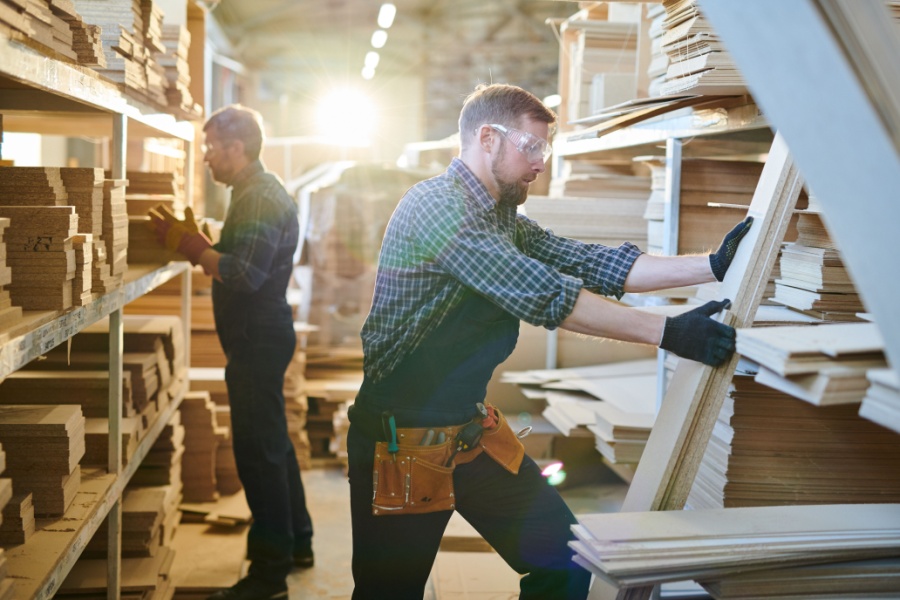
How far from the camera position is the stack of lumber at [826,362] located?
176cm

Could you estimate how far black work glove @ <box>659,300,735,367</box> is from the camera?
93.7 inches

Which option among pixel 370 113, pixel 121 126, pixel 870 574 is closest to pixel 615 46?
pixel 121 126

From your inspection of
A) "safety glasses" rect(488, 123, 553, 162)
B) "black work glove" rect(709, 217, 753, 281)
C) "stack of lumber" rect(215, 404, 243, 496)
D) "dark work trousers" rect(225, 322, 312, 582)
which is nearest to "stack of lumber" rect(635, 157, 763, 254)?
"black work glove" rect(709, 217, 753, 281)

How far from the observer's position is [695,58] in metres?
3.22

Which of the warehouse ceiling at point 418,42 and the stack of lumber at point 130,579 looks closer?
the stack of lumber at point 130,579

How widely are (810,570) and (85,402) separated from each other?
3159 millimetres

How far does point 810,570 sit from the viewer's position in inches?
92.8

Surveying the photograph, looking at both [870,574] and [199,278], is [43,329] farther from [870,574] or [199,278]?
[199,278]

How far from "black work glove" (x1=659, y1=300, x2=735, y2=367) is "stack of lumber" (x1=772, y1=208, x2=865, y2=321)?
0.85m

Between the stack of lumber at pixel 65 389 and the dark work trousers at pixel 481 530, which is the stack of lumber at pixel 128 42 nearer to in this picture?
the stack of lumber at pixel 65 389

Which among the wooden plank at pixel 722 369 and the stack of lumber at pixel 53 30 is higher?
the stack of lumber at pixel 53 30

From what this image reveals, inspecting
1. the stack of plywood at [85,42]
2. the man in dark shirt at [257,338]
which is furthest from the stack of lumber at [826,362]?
the man in dark shirt at [257,338]

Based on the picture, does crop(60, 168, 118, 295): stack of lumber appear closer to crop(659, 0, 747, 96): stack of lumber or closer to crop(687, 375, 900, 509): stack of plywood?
crop(659, 0, 747, 96): stack of lumber

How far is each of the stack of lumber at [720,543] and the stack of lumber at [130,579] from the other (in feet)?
8.16
